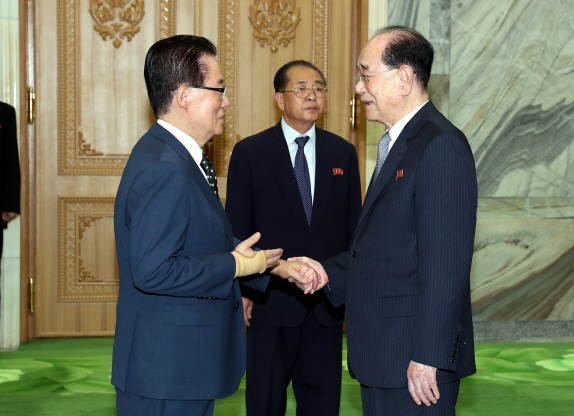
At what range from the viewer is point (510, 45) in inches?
196

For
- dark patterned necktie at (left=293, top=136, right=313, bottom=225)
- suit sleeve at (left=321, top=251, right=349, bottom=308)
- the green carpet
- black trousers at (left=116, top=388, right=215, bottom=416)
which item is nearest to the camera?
black trousers at (left=116, top=388, right=215, bottom=416)

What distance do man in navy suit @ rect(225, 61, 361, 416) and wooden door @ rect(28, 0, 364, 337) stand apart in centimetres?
186

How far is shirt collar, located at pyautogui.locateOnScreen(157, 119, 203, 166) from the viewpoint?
79.1 inches

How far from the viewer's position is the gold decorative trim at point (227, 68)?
4988 mm

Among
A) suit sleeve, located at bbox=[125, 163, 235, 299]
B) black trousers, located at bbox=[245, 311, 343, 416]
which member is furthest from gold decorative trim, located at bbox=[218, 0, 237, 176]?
suit sleeve, located at bbox=[125, 163, 235, 299]

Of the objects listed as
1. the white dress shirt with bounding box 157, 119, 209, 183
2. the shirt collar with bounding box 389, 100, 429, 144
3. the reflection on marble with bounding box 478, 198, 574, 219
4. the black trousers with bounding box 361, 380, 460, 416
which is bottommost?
the black trousers with bounding box 361, 380, 460, 416

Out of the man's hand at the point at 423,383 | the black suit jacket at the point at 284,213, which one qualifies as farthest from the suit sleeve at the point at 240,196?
the man's hand at the point at 423,383

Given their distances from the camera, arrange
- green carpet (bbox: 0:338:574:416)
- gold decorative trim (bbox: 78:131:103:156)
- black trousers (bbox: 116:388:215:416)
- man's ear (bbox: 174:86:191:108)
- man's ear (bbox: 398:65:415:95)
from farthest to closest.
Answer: gold decorative trim (bbox: 78:131:103:156) → green carpet (bbox: 0:338:574:416) → man's ear (bbox: 398:65:415:95) → man's ear (bbox: 174:86:191:108) → black trousers (bbox: 116:388:215:416)

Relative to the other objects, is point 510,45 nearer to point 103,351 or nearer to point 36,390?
point 103,351

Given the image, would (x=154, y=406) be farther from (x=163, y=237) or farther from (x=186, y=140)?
(x=186, y=140)

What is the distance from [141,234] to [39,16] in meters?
3.80

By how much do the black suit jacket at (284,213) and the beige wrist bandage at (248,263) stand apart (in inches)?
38.6

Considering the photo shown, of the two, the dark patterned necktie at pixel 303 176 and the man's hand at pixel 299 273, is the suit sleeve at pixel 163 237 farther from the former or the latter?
the dark patterned necktie at pixel 303 176

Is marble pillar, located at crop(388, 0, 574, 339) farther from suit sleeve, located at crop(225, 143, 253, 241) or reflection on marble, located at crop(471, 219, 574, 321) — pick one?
suit sleeve, located at crop(225, 143, 253, 241)
